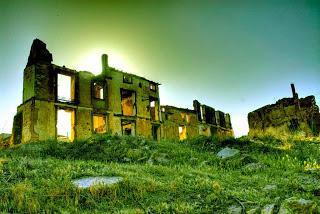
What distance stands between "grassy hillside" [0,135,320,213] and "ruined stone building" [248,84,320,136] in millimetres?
20801

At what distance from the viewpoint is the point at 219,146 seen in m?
14.9

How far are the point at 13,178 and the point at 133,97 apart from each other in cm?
2778

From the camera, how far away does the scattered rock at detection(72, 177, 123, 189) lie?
743 centimetres

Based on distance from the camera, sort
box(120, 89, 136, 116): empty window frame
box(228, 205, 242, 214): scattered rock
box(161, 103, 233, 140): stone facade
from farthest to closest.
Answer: box(161, 103, 233, 140): stone facade, box(120, 89, 136, 116): empty window frame, box(228, 205, 242, 214): scattered rock

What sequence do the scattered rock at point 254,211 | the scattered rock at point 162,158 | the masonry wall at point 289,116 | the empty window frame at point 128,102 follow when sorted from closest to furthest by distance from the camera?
the scattered rock at point 254,211, the scattered rock at point 162,158, the masonry wall at point 289,116, the empty window frame at point 128,102

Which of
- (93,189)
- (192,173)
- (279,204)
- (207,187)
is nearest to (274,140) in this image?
(192,173)

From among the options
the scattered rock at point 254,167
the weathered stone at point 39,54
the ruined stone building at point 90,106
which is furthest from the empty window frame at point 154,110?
the scattered rock at point 254,167

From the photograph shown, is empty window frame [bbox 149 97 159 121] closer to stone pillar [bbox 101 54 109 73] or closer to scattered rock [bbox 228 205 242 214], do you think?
stone pillar [bbox 101 54 109 73]

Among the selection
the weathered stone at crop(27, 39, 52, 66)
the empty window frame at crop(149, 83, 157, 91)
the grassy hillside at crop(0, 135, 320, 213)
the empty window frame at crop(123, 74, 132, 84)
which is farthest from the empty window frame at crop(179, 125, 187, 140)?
the grassy hillside at crop(0, 135, 320, 213)

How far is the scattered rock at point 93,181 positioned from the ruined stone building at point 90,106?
1872 centimetres

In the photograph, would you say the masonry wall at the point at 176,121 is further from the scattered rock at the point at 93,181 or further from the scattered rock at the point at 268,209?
the scattered rock at the point at 268,209

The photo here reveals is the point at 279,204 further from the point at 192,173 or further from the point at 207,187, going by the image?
the point at 192,173

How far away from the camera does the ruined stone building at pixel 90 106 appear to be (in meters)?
26.2

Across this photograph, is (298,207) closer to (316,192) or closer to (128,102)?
(316,192)
